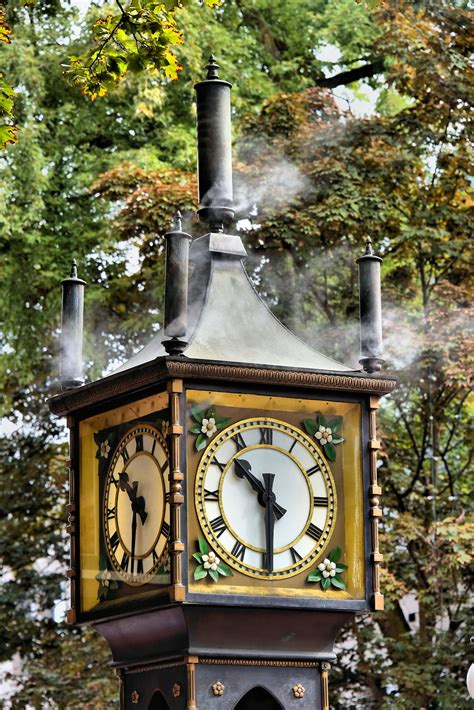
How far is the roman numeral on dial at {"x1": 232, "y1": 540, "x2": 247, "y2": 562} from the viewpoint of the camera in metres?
3.82

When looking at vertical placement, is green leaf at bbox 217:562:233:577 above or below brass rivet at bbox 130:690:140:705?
above

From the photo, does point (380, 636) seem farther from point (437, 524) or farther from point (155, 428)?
point (155, 428)

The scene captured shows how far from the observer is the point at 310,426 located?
13.2ft

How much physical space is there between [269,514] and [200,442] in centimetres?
25

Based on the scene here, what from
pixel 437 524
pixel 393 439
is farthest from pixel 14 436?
pixel 437 524

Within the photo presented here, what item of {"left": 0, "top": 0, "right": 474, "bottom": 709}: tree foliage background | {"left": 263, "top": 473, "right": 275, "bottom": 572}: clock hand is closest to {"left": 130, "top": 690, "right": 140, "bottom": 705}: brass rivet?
{"left": 263, "top": 473, "right": 275, "bottom": 572}: clock hand

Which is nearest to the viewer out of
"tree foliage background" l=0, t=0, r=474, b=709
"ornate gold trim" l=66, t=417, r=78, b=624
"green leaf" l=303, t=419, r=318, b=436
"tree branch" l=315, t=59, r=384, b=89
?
"green leaf" l=303, t=419, r=318, b=436

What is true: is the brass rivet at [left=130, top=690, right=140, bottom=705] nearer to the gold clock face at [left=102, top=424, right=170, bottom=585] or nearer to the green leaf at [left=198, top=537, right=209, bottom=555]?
the gold clock face at [left=102, top=424, right=170, bottom=585]

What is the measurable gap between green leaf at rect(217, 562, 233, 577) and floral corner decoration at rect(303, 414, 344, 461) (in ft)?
1.40

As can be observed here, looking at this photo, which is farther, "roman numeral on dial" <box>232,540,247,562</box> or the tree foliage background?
the tree foliage background

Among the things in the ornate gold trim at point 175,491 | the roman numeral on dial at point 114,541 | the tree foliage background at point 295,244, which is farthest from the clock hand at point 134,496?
the tree foliage background at point 295,244

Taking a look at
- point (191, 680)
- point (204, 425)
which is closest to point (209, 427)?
point (204, 425)

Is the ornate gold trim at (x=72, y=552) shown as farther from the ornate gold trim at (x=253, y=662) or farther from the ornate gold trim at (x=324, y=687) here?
the ornate gold trim at (x=324, y=687)

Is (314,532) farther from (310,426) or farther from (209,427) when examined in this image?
(209,427)
